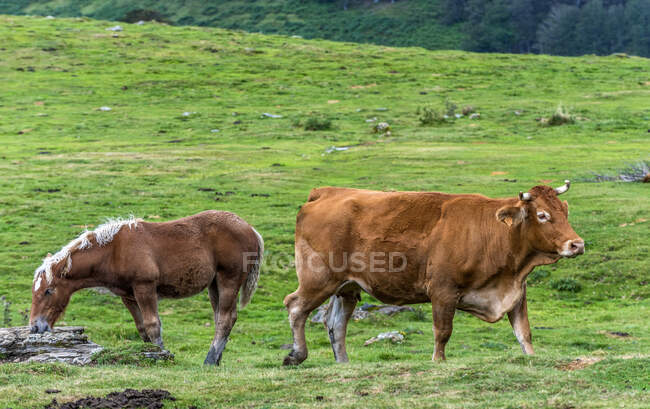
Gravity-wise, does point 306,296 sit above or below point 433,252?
below

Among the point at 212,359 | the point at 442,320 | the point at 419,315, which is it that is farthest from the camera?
the point at 419,315

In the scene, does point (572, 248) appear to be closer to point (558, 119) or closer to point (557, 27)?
point (558, 119)

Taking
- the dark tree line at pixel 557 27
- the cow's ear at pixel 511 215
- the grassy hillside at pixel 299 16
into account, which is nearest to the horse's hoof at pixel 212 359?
the cow's ear at pixel 511 215

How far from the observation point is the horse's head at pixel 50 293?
12484mm

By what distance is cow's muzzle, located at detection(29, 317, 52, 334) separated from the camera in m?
12.5

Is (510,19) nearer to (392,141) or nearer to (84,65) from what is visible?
(84,65)

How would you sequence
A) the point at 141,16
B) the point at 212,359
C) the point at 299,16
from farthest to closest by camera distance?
1. the point at 299,16
2. the point at 141,16
3. the point at 212,359

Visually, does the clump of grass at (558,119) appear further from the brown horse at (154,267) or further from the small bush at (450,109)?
the brown horse at (154,267)

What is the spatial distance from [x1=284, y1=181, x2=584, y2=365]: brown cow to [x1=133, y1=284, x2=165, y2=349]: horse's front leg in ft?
7.03

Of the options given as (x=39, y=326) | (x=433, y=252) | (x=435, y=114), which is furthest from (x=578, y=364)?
(x=435, y=114)

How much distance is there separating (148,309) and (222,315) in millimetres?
1268

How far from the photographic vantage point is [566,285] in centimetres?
2044

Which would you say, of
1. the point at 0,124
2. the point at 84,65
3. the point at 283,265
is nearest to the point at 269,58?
the point at 84,65

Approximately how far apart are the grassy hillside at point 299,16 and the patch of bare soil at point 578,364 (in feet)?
374
